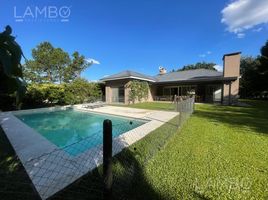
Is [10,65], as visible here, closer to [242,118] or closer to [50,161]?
[50,161]

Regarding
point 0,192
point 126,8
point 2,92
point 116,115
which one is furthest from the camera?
point 126,8

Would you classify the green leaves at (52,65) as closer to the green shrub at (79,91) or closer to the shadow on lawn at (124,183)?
the green shrub at (79,91)

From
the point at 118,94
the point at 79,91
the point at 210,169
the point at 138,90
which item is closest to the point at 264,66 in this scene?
the point at 138,90

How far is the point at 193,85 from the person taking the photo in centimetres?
2359

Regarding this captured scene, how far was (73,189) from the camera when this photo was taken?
10.8 feet

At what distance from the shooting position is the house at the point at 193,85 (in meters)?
18.9

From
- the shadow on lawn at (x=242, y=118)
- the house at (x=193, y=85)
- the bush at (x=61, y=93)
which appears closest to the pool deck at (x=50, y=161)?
the shadow on lawn at (x=242, y=118)

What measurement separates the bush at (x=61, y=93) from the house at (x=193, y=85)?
2.76 m

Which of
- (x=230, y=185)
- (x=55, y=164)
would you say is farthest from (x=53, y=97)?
(x=230, y=185)

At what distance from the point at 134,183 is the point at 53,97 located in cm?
1737

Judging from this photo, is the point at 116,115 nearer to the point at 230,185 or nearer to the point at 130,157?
the point at 130,157

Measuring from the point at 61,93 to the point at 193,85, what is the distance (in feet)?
57.3

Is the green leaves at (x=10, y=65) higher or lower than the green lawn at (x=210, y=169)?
higher

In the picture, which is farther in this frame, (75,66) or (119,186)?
(75,66)
